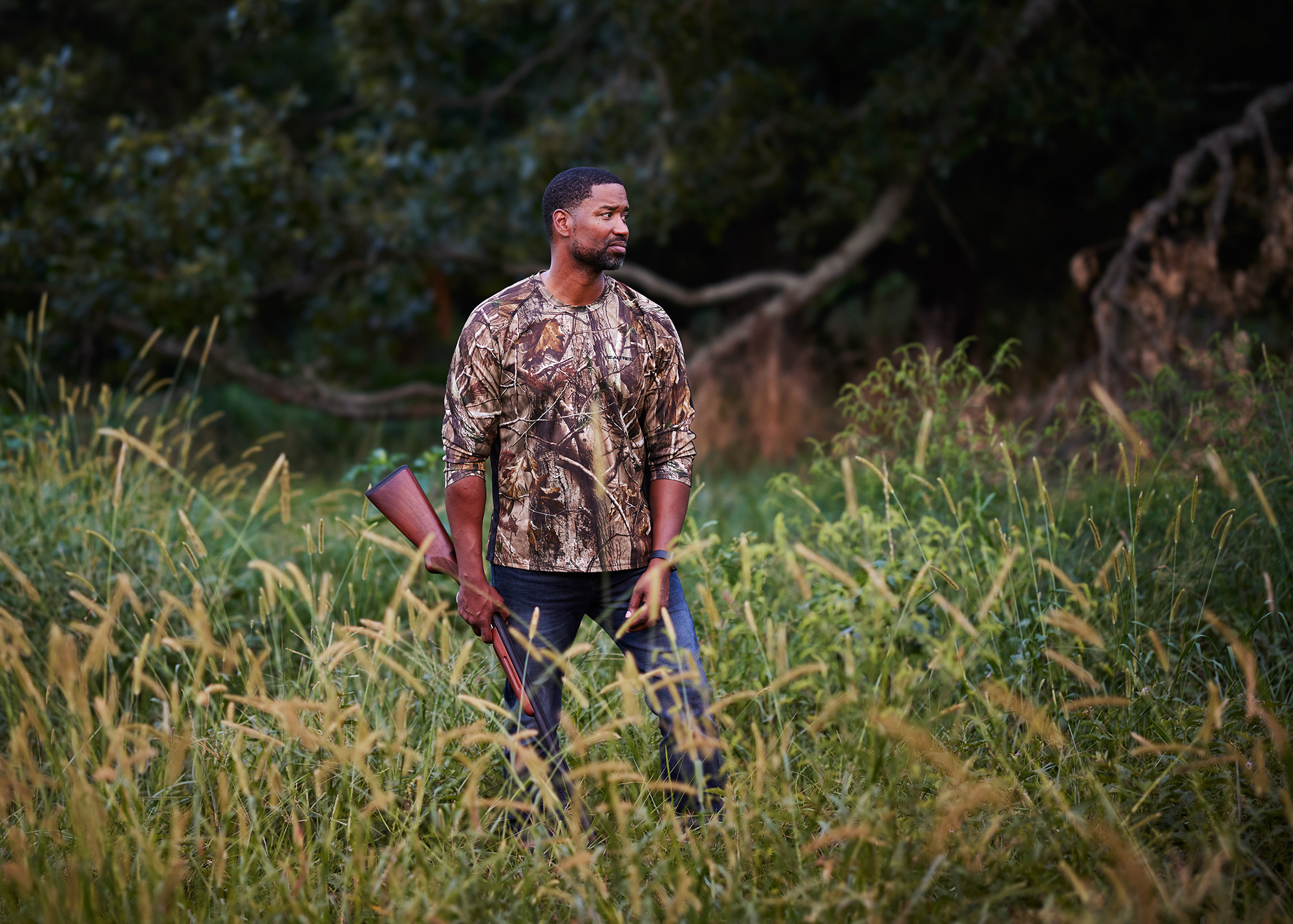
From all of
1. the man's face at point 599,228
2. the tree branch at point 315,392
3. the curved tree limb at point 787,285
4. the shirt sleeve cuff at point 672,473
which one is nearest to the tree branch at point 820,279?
the curved tree limb at point 787,285

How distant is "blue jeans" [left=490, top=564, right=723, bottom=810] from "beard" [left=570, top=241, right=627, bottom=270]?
0.84 meters

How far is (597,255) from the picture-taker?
9.69 feet

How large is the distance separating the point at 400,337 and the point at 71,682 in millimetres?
12272

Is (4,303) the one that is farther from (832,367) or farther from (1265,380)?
(1265,380)

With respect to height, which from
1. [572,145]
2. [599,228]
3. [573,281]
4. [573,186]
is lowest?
[573,281]

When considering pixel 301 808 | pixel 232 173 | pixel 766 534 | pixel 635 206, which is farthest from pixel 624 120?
pixel 301 808

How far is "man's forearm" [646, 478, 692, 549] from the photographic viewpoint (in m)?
3.04

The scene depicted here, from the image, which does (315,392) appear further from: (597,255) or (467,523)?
(597,255)

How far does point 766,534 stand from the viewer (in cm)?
588

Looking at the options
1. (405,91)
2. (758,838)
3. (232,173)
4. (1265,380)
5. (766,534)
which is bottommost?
(758,838)

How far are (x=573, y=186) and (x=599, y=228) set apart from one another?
155mm

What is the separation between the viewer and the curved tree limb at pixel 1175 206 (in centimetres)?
696

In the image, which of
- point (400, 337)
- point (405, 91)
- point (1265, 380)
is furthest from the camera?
point (400, 337)

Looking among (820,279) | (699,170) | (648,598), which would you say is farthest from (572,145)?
(648,598)
